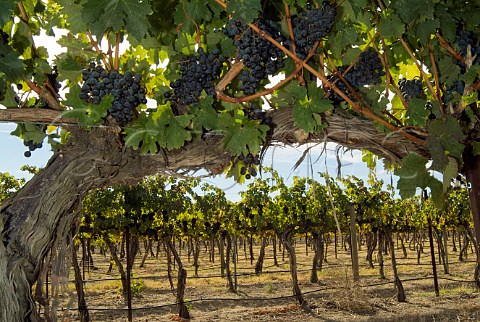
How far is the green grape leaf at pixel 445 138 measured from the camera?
1933 millimetres

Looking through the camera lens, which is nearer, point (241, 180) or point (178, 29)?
point (178, 29)

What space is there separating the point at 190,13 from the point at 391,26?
70cm

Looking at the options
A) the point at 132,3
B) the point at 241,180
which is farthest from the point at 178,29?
the point at 241,180

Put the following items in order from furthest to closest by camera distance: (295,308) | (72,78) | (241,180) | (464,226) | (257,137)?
→ (464,226) → (295,308) → (241,180) → (72,78) → (257,137)

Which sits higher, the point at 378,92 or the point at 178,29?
the point at 178,29

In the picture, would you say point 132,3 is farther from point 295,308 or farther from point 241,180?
point 295,308

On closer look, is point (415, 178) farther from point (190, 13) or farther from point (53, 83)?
point (53, 83)

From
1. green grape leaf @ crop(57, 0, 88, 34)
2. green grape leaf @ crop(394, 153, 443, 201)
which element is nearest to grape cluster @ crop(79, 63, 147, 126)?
green grape leaf @ crop(57, 0, 88, 34)

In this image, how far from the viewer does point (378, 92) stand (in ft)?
7.56

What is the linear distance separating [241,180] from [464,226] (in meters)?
15.8

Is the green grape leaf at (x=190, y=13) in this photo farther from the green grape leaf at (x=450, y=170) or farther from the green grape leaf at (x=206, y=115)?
the green grape leaf at (x=450, y=170)

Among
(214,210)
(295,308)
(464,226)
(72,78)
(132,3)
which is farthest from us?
(464,226)

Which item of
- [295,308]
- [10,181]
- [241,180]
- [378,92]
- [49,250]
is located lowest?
[295,308]

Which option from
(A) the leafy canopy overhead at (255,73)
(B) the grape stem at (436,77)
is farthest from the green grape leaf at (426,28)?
(B) the grape stem at (436,77)
